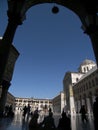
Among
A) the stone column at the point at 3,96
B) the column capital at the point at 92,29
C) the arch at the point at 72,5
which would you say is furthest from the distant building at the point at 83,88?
the column capital at the point at 92,29

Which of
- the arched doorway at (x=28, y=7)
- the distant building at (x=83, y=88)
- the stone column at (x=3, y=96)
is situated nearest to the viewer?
the arched doorway at (x=28, y=7)

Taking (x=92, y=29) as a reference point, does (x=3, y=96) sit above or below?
below

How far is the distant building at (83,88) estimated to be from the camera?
42.3 m

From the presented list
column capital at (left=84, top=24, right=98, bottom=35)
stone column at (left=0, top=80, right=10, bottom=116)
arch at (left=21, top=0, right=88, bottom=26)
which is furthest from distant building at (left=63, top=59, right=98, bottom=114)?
column capital at (left=84, top=24, right=98, bottom=35)

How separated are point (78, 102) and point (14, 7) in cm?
5179

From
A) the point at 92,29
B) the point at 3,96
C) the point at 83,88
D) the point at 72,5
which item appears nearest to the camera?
the point at 92,29

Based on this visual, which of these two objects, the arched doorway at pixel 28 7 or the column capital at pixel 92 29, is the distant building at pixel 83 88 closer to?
the arched doorway at pixel 28 7

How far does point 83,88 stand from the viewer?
49406mm

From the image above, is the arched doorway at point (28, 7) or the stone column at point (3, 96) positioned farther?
the stone column at point (3, 96)

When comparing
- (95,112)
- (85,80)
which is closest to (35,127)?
(95,112)

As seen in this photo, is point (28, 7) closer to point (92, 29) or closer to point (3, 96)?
point (92, 29)

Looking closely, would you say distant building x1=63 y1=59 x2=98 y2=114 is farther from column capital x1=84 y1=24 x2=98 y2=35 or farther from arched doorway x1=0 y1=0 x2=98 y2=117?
column capital x1=84 y1=24 x2=98 y2=35

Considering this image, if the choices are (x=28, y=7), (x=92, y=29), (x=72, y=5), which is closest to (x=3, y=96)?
(x=28, y=7)

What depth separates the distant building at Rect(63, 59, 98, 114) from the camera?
42.3 m
